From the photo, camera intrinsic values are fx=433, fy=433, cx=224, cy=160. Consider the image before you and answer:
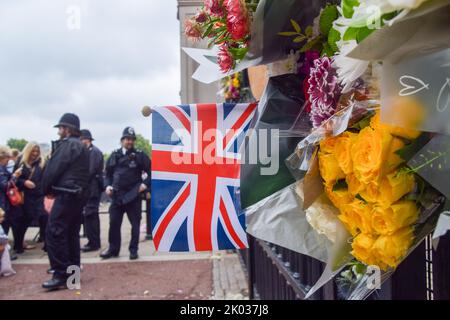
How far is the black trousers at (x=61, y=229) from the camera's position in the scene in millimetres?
4945

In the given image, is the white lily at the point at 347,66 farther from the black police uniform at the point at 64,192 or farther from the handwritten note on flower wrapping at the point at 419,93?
the black police uniform at the point at 64,192

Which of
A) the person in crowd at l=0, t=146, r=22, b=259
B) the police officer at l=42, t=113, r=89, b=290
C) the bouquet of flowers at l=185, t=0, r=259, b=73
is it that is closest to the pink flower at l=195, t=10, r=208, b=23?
the bouquet of flowers at l=185, t=0, r=259, b=73

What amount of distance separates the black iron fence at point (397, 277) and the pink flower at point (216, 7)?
778 millimetres

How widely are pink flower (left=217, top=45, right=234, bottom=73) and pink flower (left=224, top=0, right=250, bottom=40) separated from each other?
8 cm

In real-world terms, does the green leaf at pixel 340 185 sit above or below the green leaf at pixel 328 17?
below

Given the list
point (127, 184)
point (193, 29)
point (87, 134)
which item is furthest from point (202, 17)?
point (87, 134)

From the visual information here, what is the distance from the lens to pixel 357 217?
2.75ft

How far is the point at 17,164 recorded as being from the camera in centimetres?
712

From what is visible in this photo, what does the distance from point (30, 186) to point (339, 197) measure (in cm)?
691

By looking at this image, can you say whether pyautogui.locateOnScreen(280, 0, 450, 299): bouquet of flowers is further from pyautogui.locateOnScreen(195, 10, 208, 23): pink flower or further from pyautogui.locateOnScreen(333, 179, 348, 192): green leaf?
pyautogui.locateOnScreen(195, 10, 208, 23): pink flower

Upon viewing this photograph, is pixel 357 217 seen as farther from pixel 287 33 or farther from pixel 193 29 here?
pixel 193 29

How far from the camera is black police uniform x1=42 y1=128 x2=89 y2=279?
4910 mm

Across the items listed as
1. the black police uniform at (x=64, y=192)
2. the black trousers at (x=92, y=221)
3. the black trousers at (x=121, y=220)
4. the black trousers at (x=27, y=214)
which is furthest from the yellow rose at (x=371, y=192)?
the black trousers at (x=27, y=214)

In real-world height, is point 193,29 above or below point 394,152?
above
